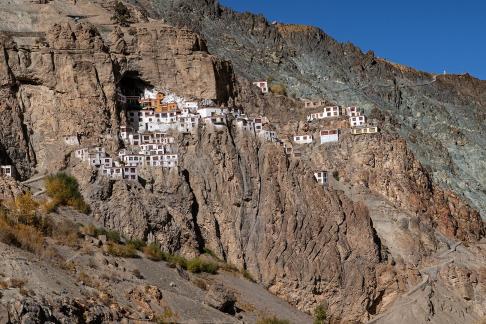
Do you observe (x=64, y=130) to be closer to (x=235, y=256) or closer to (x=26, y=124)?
(x=26, y=124)

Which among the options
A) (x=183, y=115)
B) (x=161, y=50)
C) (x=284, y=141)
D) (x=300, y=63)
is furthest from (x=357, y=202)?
(x=300, y=63)

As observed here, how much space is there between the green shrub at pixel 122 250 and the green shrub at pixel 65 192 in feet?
13.3

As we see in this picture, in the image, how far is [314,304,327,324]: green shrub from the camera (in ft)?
195

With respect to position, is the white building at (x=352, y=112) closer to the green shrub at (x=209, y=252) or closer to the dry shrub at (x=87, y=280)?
the green shrub at (x=209, y=252)

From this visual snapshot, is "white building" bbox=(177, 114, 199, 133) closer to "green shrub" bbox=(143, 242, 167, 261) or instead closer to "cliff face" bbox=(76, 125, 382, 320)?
"cliff face" bbox=(76, 125, 382, 320)

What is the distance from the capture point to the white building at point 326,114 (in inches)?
2968

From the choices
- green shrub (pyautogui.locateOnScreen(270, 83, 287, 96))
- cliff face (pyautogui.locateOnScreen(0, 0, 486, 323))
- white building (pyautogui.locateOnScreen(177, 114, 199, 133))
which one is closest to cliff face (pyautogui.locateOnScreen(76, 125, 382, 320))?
cliff face (pyautogui.locateOnScreen(0, 0, 486, 323))

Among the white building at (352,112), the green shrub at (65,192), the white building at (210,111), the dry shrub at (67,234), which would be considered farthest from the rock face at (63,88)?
the white building at (352,112)

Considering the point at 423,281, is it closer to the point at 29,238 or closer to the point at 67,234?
the point at 67,234

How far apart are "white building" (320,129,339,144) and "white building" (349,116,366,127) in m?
2.20

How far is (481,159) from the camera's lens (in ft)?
307

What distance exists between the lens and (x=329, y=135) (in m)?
71.8

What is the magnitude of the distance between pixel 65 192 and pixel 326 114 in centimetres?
2391

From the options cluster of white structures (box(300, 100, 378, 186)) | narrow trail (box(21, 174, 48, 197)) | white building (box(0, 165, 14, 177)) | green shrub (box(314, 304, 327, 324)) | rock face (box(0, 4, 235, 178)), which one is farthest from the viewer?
cluster of white structures (box(300, 100, 378, 186))
